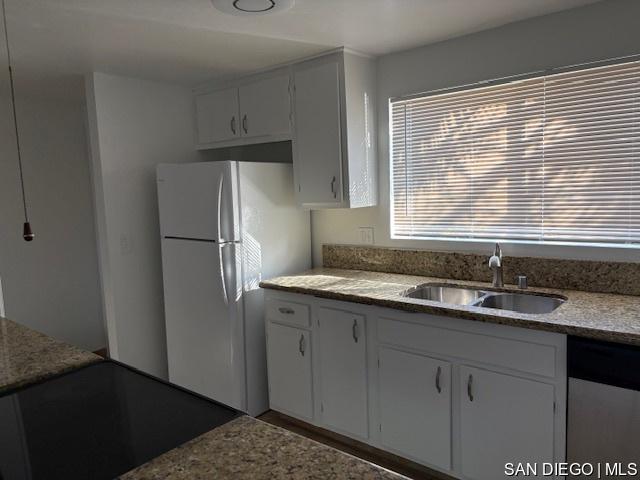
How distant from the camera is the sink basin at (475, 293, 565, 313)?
2350mm

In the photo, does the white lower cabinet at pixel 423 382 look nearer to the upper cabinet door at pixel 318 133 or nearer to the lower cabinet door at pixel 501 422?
the lower cabinet door at pixel 501 422

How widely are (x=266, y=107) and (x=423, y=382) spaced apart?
1922 millimetres

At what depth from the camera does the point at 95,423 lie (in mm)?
1174

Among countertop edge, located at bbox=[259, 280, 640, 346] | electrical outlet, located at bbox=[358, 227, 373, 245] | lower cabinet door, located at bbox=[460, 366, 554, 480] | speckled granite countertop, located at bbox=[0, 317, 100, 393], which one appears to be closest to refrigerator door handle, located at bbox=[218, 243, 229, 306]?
countertop edge, located at bbox=[259, 280, 640, 346]

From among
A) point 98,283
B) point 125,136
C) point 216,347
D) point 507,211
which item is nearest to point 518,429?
point 507,211

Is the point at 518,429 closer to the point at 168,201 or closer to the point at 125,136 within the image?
the point at 168,201

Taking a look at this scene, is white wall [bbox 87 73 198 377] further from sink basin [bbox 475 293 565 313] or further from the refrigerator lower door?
sink basin [bbox 475 293 565 313]

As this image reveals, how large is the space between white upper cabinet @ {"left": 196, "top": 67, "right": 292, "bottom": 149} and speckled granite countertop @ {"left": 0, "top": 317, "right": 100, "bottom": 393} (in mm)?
1823

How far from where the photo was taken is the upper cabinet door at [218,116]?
3.32 m

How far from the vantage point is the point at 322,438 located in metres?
2.78

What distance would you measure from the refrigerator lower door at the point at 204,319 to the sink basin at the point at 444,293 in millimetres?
1057

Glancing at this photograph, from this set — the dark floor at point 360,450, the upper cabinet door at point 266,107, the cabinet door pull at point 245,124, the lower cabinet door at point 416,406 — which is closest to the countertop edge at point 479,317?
the lower cabinet door at point 416,406

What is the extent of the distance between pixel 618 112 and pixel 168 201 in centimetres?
252

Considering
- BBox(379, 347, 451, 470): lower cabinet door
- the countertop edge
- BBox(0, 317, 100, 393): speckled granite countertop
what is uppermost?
BBox(0, 317, 100, 393): speckled granite countertop
